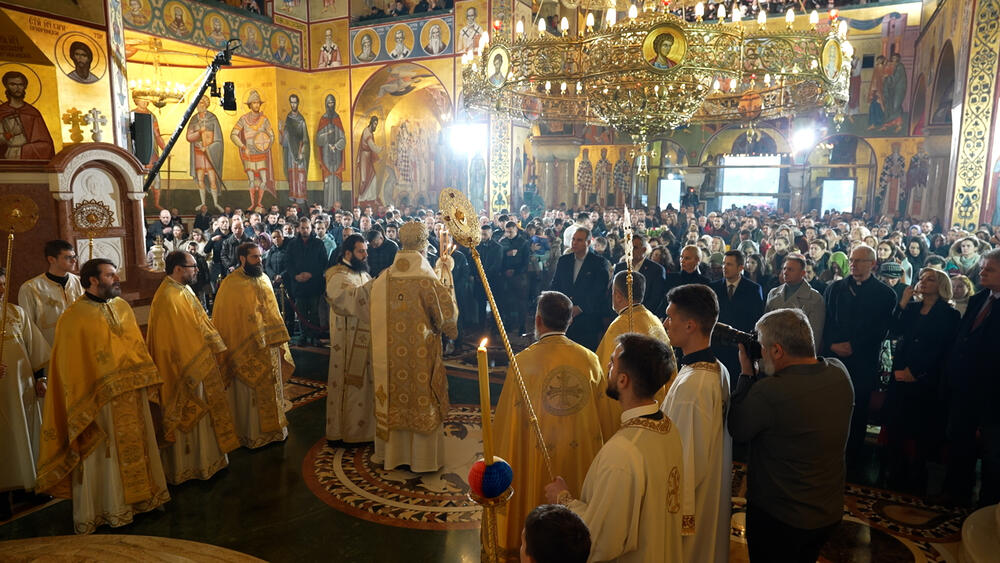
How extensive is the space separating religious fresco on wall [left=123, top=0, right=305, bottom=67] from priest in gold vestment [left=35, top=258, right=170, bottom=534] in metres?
12.4

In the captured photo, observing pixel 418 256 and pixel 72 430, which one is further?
pixel 418 256

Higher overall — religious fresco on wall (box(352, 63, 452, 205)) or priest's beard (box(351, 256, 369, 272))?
religious fresco on wall (box(352, 63, 452, 205))

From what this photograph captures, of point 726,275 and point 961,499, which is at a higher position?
point 726,275

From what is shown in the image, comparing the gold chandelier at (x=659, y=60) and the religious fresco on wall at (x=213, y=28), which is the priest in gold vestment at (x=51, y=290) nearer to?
the gold chandelier at (x=659, y=60)

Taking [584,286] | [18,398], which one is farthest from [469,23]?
[18,398]

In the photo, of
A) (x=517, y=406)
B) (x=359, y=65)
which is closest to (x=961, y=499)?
(x=517, y=406)

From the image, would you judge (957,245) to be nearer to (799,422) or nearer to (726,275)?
(726,275)

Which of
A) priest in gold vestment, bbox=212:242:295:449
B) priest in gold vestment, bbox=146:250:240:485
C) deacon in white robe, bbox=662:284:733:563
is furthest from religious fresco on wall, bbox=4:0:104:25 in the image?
deacon in white robe, bbox=662:284:733:563

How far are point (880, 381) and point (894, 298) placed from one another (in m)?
1.55

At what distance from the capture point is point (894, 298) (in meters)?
4.78

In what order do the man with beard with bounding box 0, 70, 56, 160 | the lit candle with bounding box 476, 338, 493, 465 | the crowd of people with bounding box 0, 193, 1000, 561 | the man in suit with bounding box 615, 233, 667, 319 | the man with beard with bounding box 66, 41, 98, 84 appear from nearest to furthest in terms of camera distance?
the lit candle with bounding box 476, 338, 493, 465 → the crowd of people with bounding box 0, 193, 1000, 561 → the man in suit with bounding box 615, 233, 667, 319 → the man with beard with bounding box 0, 70, 56, 160 → the man with beard with bounding box 66, 41, 98, 84

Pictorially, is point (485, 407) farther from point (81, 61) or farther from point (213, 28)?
point (213, 28)

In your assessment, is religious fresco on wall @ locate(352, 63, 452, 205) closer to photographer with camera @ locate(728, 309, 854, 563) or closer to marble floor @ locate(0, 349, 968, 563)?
marble floor @ locate(0, 349, 968, 563)

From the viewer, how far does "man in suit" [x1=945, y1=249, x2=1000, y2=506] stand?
388cm
